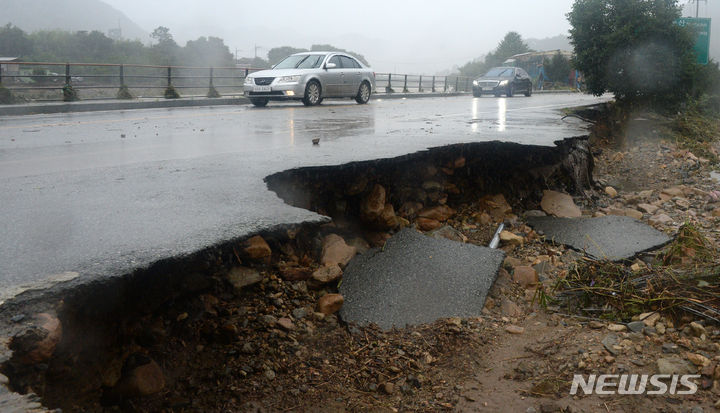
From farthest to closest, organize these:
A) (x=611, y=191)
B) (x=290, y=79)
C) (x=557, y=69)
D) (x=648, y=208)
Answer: (x=557, y=69)
(x=290, y=79)
(x=611, y=191)
(x=648, y=208)

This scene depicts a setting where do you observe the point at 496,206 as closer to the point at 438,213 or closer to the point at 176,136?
the point at 438,213

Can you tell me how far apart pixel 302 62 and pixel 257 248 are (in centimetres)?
1334

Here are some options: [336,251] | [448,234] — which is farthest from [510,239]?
[336,251]

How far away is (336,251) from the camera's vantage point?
12.9ft

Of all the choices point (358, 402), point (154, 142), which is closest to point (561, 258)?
point (358, 402)

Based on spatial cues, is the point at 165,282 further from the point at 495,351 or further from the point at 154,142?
the point at 154,142

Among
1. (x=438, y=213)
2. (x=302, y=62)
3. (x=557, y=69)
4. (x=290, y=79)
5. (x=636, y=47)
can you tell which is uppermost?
(x=557, y=69)

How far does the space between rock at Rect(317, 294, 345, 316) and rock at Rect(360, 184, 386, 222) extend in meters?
1.16

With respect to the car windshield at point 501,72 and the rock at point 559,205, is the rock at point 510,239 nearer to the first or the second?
the rock at point 559,205

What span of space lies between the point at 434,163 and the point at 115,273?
11.9 ft

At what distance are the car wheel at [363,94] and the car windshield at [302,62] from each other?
174 centimetres

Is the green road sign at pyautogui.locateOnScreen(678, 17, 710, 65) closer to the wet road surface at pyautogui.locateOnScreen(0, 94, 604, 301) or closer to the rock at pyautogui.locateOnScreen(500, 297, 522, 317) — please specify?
the wet road surface at pyautogui.locateOnScreen(0, 94, 604, 301)

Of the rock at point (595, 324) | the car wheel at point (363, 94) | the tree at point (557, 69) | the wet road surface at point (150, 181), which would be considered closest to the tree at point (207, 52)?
the tree at point (557, 69)

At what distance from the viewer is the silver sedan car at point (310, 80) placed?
574 inches
